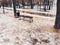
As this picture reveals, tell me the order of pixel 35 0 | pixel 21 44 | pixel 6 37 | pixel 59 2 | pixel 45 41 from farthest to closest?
1. pixel 35 0
2. pixel 59 2
3. pixel 6 37
4. pixel 45 41
5. pixel 21 44

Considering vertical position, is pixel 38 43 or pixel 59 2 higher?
pixel 59 2

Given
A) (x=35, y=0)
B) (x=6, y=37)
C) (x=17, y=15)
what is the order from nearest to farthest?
(x=6, y=37) < (x=17, y=15) < (x=35, y=0)

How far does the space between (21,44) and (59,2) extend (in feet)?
17.7

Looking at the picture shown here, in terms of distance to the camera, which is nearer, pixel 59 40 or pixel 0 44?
pixel 0 44

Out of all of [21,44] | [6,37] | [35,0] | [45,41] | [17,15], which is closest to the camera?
[21,44]

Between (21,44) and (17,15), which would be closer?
(21,44)

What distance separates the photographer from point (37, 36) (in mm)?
10383

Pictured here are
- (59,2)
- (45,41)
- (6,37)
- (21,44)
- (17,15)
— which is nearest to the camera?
(21,44)

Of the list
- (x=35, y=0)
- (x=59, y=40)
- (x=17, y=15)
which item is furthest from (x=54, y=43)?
(x=35, y=0)

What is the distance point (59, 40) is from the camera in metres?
9.33

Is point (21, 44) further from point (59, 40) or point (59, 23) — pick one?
point (59, 23)

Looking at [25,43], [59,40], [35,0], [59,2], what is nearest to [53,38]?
[59,40]

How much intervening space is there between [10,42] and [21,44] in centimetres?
76

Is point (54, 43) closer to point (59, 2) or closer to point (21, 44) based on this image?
point (21, 44)
